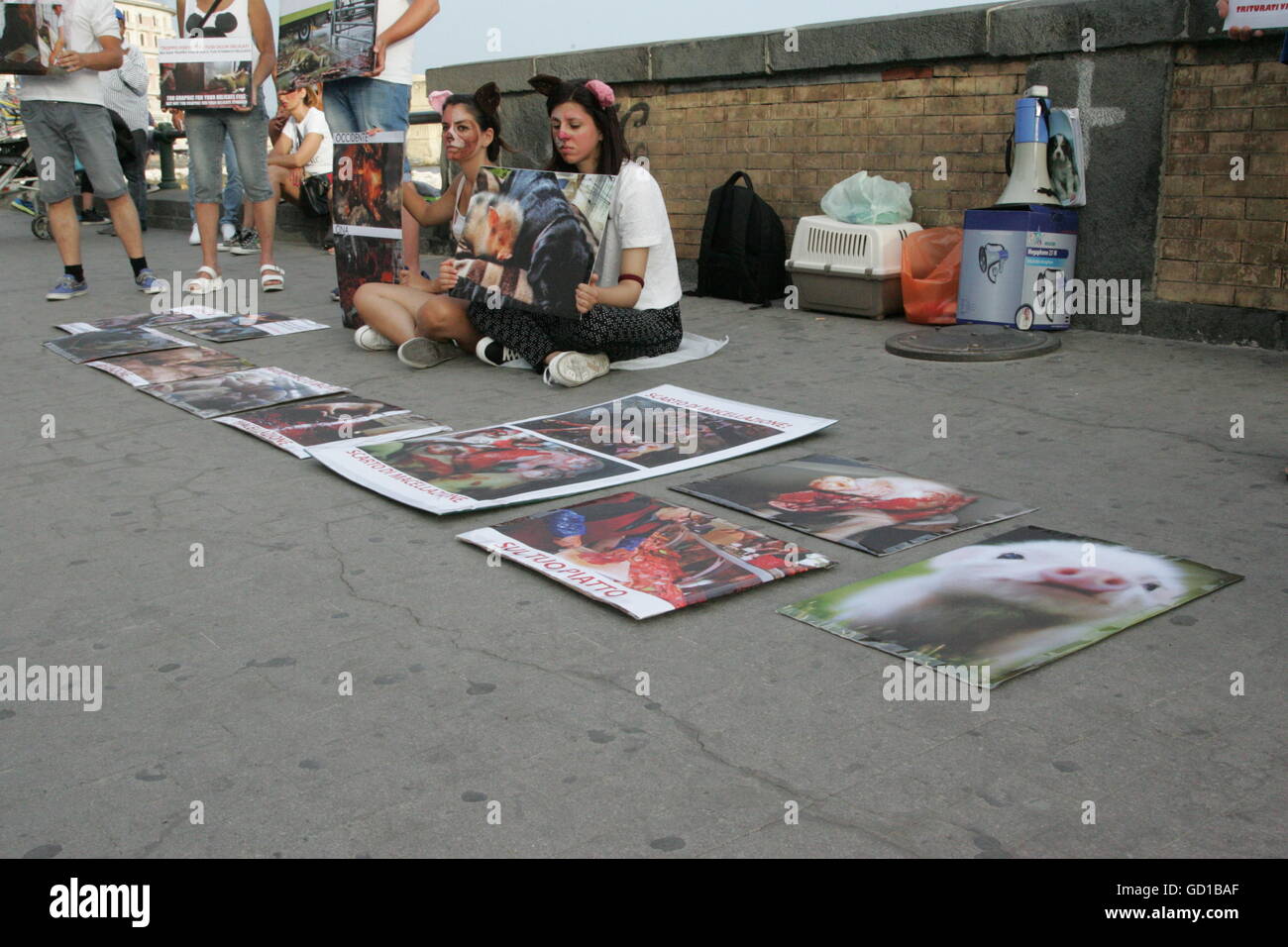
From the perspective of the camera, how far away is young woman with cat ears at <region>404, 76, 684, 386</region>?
4.45 m

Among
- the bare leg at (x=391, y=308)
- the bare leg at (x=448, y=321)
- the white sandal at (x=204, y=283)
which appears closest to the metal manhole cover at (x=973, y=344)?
the bare leg at (x=448, y=321)

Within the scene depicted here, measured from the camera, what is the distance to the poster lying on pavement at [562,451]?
327 centimetres

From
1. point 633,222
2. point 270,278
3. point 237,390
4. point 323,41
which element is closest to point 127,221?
point 270,278

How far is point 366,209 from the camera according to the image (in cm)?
561

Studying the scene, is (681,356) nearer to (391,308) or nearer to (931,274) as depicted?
(391,308)

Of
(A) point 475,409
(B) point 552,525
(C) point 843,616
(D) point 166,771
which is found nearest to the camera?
(D) point 166,771

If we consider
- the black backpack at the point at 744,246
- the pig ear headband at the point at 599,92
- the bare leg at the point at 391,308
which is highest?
the pig ear headband at the point at 599,92

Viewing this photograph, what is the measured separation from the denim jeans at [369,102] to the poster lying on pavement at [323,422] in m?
1.89

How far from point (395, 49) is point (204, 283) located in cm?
Answer: 179

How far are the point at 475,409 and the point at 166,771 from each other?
2.36 meters

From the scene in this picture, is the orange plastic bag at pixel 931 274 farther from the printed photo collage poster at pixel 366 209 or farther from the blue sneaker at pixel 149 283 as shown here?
the blue sneaker at pixel 149 283
